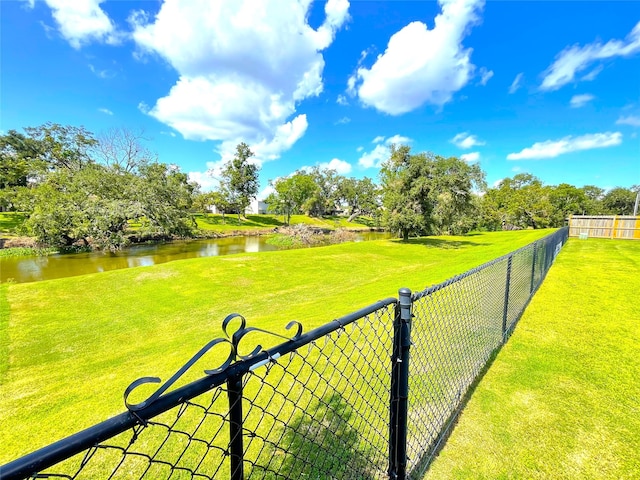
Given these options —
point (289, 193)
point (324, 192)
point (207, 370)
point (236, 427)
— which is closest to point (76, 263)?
point (236, 427)

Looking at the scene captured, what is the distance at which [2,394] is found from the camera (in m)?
3.54

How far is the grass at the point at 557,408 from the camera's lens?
2.05 m

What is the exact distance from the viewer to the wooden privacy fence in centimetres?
1889

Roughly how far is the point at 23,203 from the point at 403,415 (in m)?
24.6

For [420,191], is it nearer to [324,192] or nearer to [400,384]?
[400,384]

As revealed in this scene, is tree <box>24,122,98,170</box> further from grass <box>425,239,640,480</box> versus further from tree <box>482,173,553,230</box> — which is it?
tree <box>482,173,553,230</box>

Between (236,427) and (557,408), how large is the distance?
3003 mm

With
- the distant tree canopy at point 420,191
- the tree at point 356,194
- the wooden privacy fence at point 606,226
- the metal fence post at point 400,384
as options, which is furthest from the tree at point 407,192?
the tree at point 356,194

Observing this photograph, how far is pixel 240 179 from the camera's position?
44.4m

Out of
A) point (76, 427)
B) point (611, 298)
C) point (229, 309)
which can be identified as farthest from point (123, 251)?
point (611, 298)

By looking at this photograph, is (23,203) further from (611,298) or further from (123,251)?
(611,298)

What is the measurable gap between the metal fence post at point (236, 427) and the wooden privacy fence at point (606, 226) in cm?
2662

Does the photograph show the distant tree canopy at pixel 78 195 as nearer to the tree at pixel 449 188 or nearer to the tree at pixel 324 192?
the tree at pixel 449 188

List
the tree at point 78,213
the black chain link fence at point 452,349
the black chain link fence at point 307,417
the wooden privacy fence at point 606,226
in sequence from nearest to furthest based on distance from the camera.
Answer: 1. the black chain link fence at point 307,417
2. the black chain link fence at point 452,349
3. the tree at point 78,213
4. the wooden privacy fence at point 606,226
